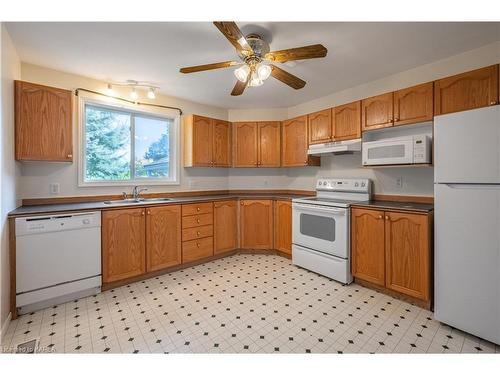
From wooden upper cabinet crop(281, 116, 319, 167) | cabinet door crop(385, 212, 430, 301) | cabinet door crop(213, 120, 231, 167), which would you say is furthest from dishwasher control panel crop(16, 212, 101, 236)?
cabinet door crop(385, 212, 430, 301)

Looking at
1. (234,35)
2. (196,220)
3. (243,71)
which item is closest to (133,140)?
(196,220)

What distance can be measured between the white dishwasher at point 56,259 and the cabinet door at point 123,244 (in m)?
0.07

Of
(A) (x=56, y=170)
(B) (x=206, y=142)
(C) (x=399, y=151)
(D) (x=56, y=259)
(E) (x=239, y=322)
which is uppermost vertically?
(B) (x=206, y=142)

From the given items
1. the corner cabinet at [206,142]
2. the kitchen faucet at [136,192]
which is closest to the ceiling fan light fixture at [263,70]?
the corner cabinet at [206,142]

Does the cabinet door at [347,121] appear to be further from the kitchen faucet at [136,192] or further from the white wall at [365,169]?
the kitchen faucet at [136,192]

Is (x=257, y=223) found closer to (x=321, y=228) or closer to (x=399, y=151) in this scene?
(x=321, y=228)

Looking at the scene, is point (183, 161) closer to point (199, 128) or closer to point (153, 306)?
point (199, 128)

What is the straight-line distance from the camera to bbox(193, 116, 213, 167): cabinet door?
3.50 metres

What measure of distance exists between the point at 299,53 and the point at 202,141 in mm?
2182

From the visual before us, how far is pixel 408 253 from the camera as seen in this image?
86.9 inches

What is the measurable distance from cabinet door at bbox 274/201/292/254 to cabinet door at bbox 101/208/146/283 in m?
1.84

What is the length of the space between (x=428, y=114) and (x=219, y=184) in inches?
116

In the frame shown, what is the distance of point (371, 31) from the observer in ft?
6.20

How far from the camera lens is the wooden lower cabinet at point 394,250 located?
6.91 feet
